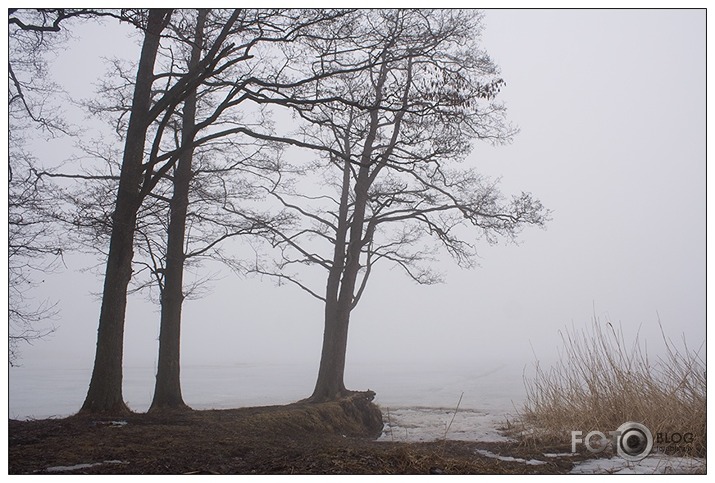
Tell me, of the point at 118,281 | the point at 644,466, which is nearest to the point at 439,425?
the point at 644,466

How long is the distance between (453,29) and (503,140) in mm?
2216

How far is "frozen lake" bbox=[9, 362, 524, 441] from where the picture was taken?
25.4ft

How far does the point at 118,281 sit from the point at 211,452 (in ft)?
9.02

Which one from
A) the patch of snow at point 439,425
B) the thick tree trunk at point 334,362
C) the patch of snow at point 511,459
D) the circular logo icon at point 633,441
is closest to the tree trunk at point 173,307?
the thick tree trunk at point 334,362

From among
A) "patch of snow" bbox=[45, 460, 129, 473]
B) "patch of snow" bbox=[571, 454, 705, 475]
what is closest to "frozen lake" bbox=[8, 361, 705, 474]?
"patch of snow" bbox=[571, 454, 705, 475]

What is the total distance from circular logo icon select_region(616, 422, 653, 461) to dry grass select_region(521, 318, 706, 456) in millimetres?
118

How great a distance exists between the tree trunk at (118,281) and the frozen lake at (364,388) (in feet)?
1.70

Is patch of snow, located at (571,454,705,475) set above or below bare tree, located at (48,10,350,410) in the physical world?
below

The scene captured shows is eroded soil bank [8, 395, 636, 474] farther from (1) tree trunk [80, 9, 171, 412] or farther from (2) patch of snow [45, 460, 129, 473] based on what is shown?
(1) tree trunk [80, 9, 171, 412]

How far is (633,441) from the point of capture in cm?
534

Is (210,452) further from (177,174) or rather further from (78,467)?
(177,174)

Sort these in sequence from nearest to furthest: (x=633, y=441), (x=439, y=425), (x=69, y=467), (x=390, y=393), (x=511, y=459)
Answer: (x=69, y=467)
(x=511, y=459)
(x=633, y=441)
(x=439, y=425)
(x=390, y=393)

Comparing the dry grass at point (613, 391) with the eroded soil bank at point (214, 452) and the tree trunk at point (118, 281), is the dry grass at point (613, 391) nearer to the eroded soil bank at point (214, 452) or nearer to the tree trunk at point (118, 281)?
the eroded soil bank at point (214, 452)
